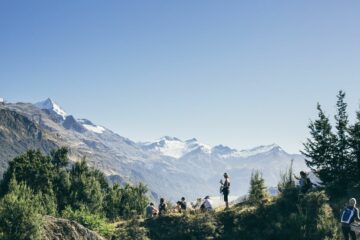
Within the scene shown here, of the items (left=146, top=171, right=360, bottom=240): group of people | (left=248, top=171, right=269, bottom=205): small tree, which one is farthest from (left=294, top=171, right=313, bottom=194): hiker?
(left=248, top=171, right=269, bottom=205): small tree

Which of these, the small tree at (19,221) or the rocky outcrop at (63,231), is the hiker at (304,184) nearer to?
the rocky outcrop at (63,231)

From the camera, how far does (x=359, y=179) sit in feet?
111

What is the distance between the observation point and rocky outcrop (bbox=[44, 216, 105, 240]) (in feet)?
87.2

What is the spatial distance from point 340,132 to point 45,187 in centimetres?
5751

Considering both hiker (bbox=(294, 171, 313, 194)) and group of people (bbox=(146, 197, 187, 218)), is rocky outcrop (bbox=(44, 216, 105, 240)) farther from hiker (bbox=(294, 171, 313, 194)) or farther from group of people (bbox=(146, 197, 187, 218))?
hiker (bbox=(294, 171, 313, 194))

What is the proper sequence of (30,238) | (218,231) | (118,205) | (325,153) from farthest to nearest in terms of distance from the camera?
(118,205)
(325,153)
(218,231)
(30,238)

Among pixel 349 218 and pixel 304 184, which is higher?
pixel 304 184

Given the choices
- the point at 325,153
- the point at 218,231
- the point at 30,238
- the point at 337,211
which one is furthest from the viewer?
the point at 325,153

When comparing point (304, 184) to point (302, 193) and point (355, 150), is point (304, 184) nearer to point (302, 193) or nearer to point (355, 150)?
point (302, 193)

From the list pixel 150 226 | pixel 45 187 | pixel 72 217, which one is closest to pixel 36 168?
pixel 45 187

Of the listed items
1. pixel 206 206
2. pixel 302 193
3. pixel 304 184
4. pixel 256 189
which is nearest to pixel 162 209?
pixel 206 206

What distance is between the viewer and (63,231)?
27094mm

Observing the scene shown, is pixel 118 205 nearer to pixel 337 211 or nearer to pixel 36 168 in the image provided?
pixel 36 168

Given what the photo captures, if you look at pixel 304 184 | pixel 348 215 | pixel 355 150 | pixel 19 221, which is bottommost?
pixel 19 221
